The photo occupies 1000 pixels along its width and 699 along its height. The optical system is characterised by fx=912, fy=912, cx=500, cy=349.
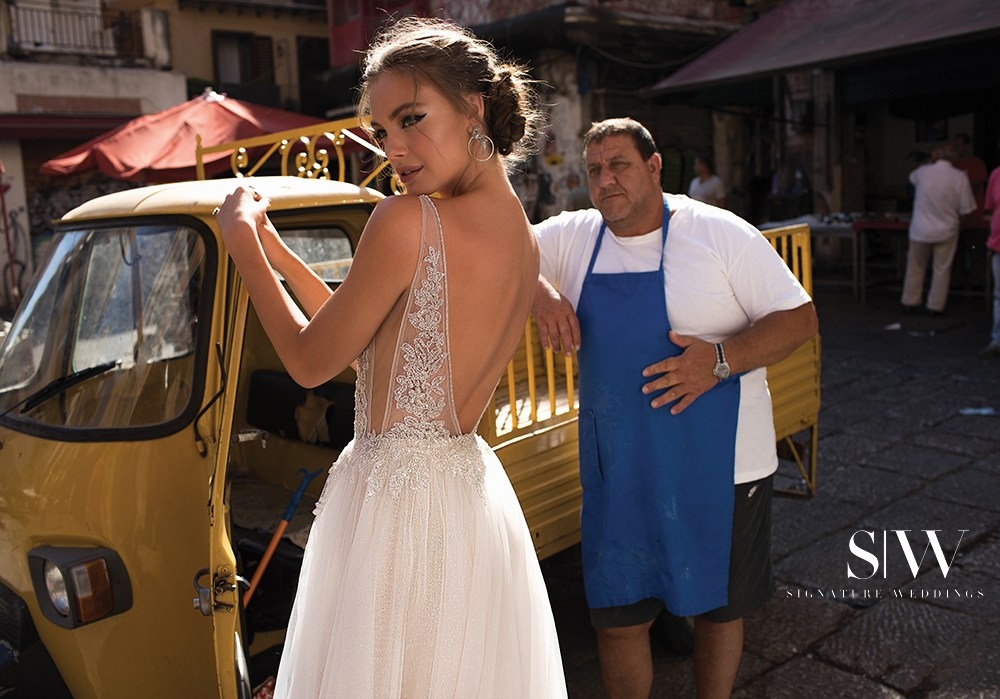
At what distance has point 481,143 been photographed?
1.85 metres

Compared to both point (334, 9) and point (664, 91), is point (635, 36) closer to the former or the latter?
point (664, 91)

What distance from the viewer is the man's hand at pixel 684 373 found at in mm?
2576

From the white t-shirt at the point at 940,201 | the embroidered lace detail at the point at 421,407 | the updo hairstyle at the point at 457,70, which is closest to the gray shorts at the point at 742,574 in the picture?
the embroidered lace detail at the point at 421,407

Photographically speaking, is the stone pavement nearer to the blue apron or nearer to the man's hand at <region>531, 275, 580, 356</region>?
the blue apron

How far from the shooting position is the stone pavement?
3346mm

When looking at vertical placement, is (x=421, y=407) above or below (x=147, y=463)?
above

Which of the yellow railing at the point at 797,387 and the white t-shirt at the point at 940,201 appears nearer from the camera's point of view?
the yellow railing at the point at 797,387

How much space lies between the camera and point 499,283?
1.82 m

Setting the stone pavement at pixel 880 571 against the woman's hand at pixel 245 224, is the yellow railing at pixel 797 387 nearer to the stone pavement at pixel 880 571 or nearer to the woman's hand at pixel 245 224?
the stone pavement at pixel 880 571

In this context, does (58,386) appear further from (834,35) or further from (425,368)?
(834,35)

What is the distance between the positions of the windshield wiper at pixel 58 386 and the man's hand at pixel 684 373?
162cm

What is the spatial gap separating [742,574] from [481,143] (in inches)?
63.0

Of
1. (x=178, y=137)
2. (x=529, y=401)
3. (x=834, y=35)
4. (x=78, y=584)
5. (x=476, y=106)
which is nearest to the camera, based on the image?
(x=476, y=106)

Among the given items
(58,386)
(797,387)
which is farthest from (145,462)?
(797,387)
